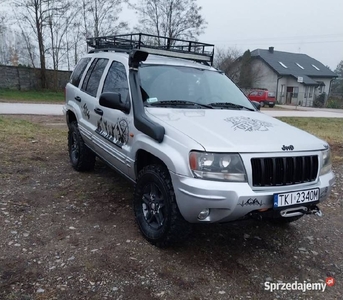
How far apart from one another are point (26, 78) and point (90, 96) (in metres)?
23.2

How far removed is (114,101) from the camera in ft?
11.3

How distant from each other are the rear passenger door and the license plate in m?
2.60

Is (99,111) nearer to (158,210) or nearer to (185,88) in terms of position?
(185,88)

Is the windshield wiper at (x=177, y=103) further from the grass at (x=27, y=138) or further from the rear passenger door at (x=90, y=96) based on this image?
the grass at (x=27, y=138)

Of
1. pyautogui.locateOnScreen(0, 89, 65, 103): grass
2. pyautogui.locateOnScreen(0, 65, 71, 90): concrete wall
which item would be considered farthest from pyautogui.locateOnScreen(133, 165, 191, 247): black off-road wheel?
pyautogui.locateOnScreen(0, 65, 71, 90): concrete wall

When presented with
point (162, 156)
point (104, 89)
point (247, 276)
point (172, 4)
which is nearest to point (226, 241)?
point (247, 276)

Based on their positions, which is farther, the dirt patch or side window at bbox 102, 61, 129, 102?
side window at bbox 102, 61, 129, 102

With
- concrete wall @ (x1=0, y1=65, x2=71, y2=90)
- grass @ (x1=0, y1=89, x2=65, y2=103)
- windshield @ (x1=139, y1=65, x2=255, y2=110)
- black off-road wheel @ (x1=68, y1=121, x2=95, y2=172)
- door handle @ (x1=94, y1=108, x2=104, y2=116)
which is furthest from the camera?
concrete wall @ (x1=0, y1=65, x2=71, y2=90)

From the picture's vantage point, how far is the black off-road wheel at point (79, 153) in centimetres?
507

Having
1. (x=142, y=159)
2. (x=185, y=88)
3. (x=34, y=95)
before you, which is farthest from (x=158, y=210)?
(x=34, y=95)

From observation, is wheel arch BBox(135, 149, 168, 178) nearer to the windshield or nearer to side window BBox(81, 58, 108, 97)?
the windshield

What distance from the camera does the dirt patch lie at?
2590 mm

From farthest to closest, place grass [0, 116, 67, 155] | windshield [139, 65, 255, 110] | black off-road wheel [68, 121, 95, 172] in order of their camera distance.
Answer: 1. grass [0, 116, 67, 155]
2. black off-road wheel [68, 121, 95, 172]
3. windshield [139, 65, 255, 110]

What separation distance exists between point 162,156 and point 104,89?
175cm
